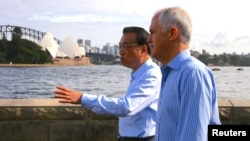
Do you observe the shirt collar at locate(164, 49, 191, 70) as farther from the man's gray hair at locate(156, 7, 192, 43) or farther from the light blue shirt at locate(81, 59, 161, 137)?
the light blue shirt at locate(81, 59, 161, 137)

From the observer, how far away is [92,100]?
2852mm

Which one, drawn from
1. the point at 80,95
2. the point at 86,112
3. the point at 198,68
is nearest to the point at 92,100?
the point at 80,95

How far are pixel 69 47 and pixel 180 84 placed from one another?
111m

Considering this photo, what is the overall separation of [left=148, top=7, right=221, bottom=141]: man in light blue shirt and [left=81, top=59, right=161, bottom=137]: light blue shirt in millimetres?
591

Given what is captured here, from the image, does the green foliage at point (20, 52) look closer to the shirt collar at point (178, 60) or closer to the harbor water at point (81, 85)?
the harbor water at point (81, 85)

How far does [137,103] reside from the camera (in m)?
2.93

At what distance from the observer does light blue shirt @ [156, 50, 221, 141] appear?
208 centimetres

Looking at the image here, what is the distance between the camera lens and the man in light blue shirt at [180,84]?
208cm

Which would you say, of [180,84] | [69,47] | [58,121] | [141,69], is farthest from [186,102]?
[69,47]

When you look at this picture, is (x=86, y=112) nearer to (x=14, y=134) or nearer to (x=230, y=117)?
(x=14, y=134)

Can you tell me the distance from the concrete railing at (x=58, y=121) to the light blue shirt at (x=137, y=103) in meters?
1.39

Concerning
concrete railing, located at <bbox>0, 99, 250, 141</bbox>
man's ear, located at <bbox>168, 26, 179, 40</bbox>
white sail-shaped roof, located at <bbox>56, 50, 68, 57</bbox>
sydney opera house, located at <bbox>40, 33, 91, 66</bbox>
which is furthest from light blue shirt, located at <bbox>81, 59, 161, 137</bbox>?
white sail-shaped roof, located at <bbox>56, 50, 68, 57</bbox>

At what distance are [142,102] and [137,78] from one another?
22 centimetres

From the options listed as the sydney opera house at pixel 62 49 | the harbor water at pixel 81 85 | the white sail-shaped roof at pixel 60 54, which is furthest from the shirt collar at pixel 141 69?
the white sail-shaped roof at pixel 60 54
